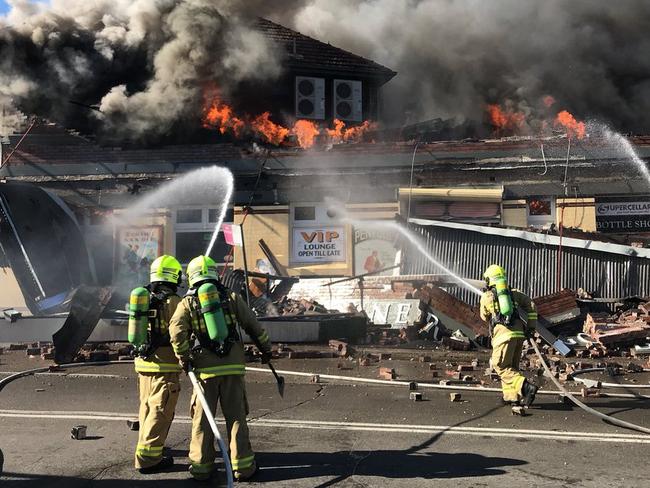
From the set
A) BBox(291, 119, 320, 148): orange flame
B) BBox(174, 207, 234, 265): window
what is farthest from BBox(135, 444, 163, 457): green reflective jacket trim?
BBox(291, 119, 320, 148): orange flame

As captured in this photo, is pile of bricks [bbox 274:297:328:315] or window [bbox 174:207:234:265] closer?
pile of bricks [bbox 274:297:328:315]

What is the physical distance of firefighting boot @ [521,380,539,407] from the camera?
5.75m

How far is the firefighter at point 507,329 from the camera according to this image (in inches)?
236

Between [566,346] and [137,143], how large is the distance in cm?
1414

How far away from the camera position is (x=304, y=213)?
17.6 m

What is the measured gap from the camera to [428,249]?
13438mm

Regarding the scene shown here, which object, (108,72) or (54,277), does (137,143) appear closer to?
(108,72)

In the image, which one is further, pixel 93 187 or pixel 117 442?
pixel 93 187

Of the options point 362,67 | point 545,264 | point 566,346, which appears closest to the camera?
point 566,346

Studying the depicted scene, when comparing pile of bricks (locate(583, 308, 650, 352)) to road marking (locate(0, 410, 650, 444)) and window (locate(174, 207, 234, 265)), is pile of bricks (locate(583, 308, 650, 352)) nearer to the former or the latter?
road marking (locate(0, 410, 650, 444))

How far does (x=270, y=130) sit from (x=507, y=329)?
1474 centimetres

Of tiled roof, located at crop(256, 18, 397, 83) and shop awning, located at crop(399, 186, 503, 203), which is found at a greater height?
tiled roof, located at crop(256, 18, 397, 83)

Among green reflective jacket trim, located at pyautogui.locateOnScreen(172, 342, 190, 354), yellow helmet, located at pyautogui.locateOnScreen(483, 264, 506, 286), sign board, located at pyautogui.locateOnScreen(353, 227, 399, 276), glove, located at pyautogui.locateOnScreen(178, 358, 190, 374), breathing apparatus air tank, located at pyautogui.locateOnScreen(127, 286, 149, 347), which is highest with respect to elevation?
sign board, located at pyautogui.locateOnScreen(353, 227, 399, 276)

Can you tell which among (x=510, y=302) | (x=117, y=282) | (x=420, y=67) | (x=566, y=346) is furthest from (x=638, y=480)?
(x=420, y=67)
